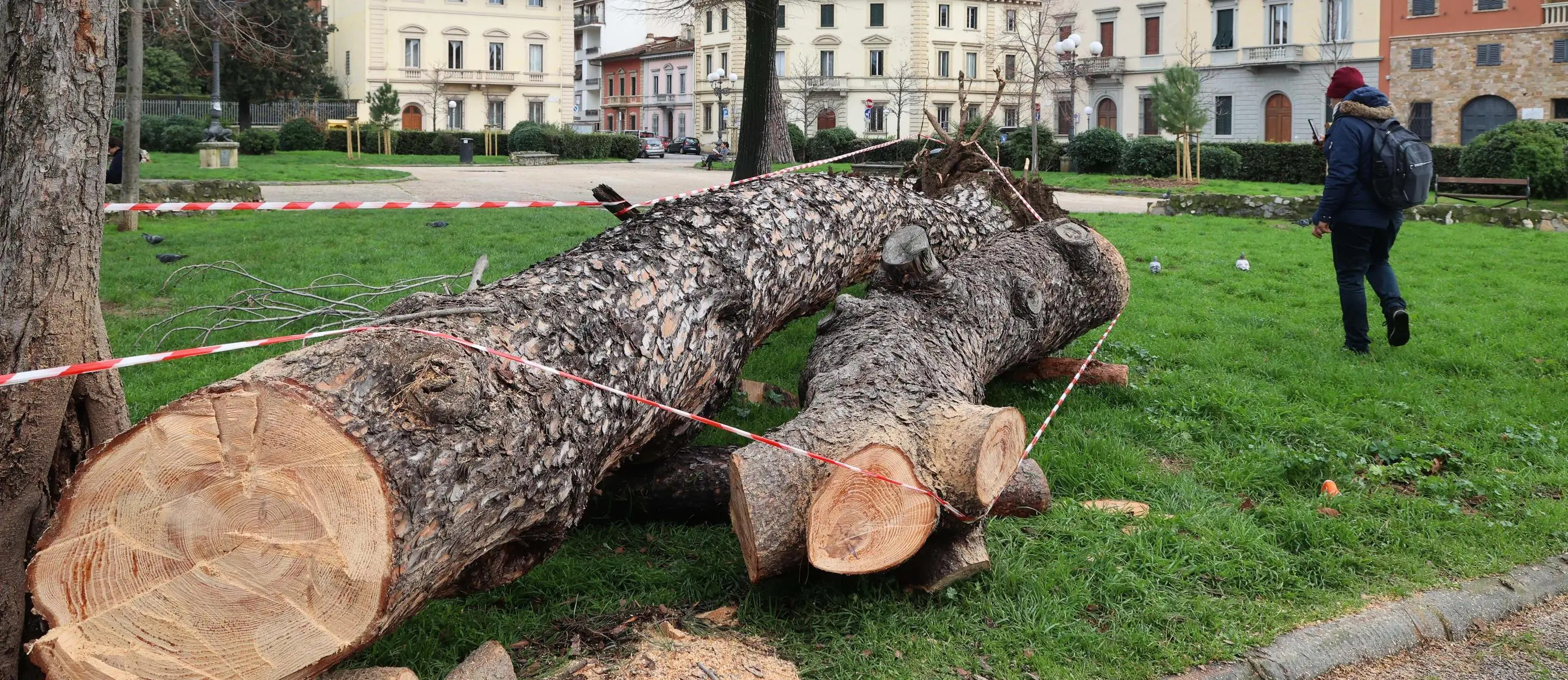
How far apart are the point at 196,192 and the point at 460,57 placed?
4705 cm

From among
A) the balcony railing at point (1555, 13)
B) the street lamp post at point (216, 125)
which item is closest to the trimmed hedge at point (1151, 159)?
the balcony railing at point (1555, 13)

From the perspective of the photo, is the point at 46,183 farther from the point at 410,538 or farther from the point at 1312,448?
the point at 1312,448

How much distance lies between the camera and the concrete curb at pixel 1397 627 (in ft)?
10.2

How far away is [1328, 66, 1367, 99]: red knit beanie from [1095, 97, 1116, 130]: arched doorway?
154 ft

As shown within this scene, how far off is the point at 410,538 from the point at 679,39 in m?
74.8

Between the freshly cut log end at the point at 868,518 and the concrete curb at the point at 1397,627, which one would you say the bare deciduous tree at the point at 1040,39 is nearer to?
the concrete curb at the point at 1397,627

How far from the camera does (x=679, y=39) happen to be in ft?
244

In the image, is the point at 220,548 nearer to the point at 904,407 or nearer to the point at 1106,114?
the point at 904,407

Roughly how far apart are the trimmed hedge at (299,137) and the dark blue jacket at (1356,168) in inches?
1396

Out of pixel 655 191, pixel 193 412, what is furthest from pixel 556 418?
pixel 655 191

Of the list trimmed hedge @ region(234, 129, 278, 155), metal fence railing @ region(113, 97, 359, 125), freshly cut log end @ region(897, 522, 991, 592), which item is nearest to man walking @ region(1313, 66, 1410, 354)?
freshly cut log end @ region(897, 522, 991, 592)

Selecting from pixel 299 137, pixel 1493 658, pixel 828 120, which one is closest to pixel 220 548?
pixel 1493 658

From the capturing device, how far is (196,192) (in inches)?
576

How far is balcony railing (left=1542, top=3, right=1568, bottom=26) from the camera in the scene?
1469 inches
